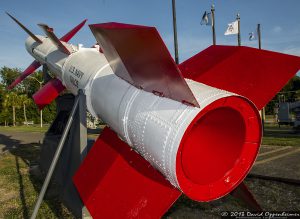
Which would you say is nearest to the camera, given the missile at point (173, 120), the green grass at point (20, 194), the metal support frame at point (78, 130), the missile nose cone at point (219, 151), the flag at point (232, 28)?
the missile at point (173, 120)

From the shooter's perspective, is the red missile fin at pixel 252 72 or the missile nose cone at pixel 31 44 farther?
the missile nose cone at pixel 31 44

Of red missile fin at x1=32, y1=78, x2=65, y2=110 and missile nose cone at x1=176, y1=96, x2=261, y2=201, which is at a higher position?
missile nose cone at x1=176, y1=96, x2=261, y2=201

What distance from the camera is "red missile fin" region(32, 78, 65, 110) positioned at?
612 centimetres

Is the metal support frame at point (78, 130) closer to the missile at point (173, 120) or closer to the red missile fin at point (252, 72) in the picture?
the missile at point (173, 120)

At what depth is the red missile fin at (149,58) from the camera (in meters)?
2.30

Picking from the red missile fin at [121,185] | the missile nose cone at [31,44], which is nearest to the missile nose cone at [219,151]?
the red missile fin at [121,185]

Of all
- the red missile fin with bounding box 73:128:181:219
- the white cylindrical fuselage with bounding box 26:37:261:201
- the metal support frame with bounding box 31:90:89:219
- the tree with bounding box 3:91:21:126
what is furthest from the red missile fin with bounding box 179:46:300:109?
the tree with bounding box 3:91:21:126

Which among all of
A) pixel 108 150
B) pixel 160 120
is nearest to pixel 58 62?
pixel 108 150

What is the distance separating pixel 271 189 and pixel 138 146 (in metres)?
4.28

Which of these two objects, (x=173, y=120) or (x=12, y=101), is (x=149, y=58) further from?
(x=12, y=101)

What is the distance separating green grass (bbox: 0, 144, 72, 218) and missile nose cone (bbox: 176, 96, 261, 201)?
3.41 meters

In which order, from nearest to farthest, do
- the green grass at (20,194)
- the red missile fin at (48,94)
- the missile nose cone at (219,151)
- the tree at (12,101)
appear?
the missile nose cone at (219,151) → the green grass at (20,194) → the red missile fin at (48,94) → the tree at (12,101)

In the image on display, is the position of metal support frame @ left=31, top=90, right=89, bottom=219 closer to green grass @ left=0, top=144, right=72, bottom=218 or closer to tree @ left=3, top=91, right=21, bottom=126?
green grass @ left=0, top=144, right=72, bottom=218

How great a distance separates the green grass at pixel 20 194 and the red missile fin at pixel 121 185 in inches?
78.5
